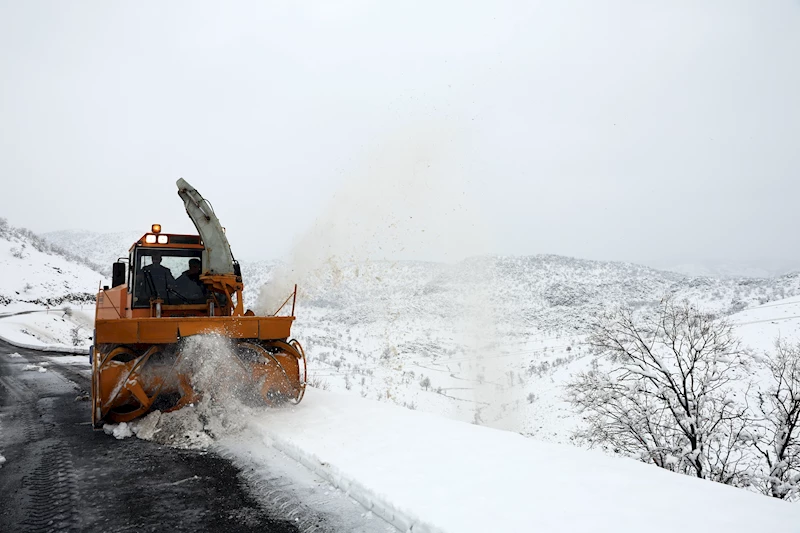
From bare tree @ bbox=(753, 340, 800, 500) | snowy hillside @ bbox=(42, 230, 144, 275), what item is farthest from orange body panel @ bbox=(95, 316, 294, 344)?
snowy hillside @ bbox=(42, 230, 144, 275)

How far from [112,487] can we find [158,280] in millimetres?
3873

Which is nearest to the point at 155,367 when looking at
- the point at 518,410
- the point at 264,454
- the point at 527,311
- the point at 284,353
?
the point at 284,353

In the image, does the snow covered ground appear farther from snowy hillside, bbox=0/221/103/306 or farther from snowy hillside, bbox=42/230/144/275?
snowy hillside, bbox=42/230/144/275

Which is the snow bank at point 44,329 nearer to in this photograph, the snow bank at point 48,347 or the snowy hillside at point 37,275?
the snow bank at point 48,347

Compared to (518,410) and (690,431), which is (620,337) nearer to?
(690,431)

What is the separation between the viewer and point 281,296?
8734 mm

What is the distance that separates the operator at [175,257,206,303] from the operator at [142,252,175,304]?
14 cm

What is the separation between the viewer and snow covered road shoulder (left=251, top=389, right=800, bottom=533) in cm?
351

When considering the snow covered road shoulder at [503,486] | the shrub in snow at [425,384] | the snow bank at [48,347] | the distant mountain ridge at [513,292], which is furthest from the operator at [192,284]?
the distant mountain ridge at [513,292]

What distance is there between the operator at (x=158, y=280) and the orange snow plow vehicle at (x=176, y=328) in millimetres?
15

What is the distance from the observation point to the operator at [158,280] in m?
7.73

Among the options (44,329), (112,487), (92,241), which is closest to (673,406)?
(112,487)

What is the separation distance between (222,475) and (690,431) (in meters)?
9.99

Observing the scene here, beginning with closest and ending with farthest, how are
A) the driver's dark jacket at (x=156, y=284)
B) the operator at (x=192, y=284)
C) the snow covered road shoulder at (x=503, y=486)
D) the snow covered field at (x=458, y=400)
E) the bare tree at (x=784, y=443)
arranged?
1. the snow covered road shoulder at (x=503, y=486)
2. the snow covered field at (x=458, y=400)
3. the driver's dark jacket at (x=156, y=284)
4. the operator at (x=192, y=284)
5. the bare tree at (x=784, y=443)
